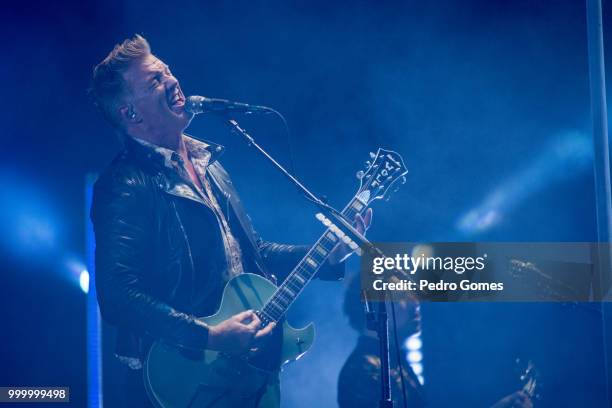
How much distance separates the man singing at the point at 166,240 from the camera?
11.1ft

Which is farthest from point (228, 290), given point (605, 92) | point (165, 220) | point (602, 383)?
point (605, 92)

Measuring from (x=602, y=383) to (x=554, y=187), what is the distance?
1135 mm

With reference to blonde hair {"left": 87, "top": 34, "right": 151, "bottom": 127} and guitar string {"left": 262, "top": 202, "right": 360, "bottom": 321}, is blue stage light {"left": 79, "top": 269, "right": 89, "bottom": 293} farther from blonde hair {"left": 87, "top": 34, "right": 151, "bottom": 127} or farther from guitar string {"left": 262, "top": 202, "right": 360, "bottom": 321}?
guitar string {"left": 262, "top": 202, "right": 360, "bottom": 321}

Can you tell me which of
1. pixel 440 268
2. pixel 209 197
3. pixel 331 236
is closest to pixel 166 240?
pixel 209 197

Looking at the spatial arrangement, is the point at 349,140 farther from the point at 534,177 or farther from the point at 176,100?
the point at 534,177

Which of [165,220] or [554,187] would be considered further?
[554,187]

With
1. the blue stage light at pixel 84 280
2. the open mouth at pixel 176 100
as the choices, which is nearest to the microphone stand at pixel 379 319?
the open mouth at pixel 176 100

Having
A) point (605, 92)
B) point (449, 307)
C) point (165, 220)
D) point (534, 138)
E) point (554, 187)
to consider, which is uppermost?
point (605, 92)

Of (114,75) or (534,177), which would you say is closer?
(114,75)

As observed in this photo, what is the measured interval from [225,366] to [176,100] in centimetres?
143

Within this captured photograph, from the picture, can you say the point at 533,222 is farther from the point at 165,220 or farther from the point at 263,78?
the point at 165,220

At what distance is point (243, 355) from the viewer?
134 inches

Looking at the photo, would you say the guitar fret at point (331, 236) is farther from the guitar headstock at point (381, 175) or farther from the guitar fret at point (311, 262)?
the guitar headstock at point (381, 175)

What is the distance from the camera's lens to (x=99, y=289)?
11.4 ft
